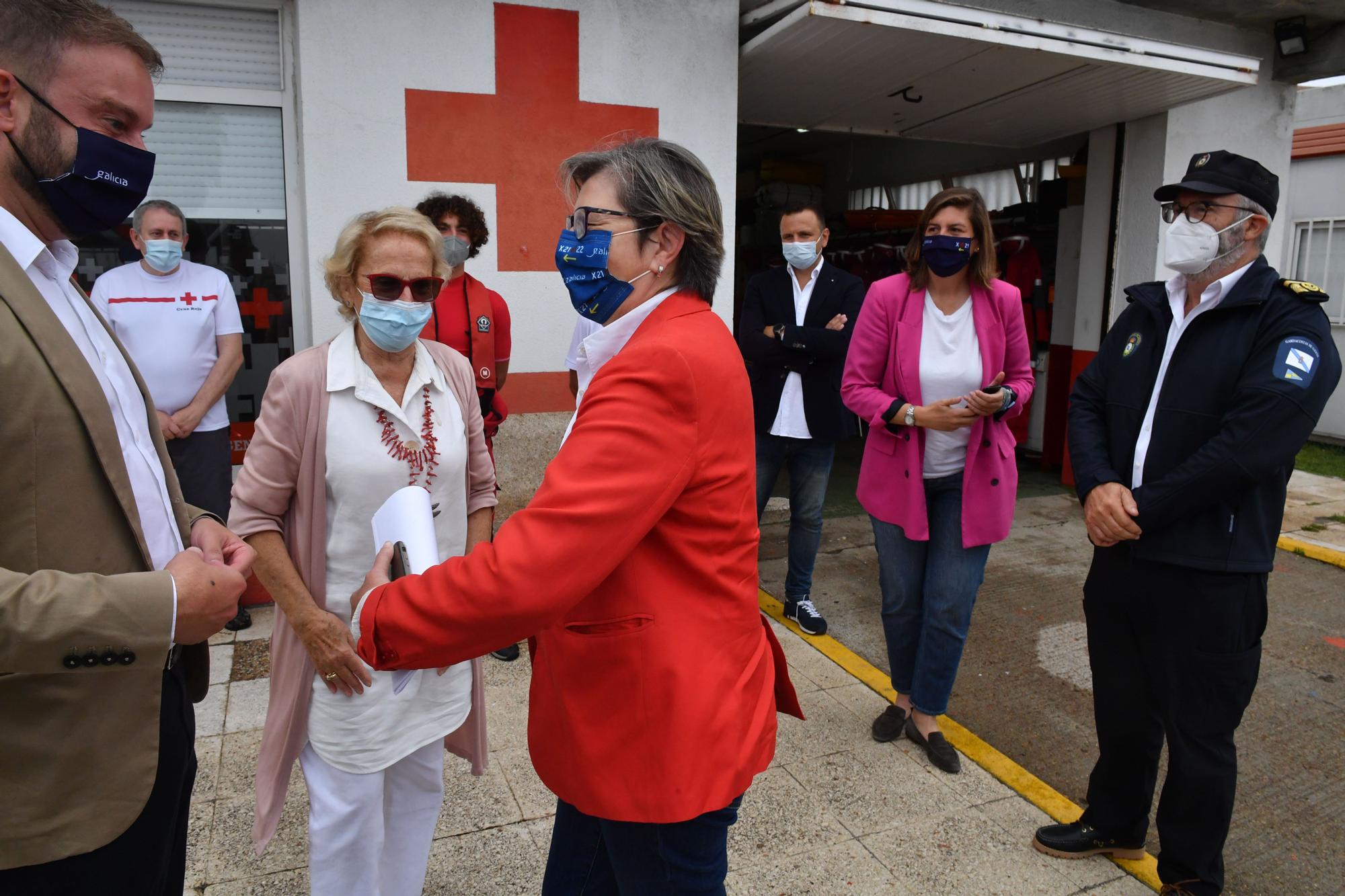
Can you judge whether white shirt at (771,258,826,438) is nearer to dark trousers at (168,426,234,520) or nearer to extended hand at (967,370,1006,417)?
extended hand at (967,370,1006,417)

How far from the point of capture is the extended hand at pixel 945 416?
10.6 feet

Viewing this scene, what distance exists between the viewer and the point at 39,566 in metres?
1.28

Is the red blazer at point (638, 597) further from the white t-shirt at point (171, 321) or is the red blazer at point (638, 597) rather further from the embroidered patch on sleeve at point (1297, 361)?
the white t-shirt at point (171, 321)

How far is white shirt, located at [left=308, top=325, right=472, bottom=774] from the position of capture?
2127 mm

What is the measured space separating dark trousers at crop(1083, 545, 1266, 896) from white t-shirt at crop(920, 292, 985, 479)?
74 cm

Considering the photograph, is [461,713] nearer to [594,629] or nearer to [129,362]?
[594,629]

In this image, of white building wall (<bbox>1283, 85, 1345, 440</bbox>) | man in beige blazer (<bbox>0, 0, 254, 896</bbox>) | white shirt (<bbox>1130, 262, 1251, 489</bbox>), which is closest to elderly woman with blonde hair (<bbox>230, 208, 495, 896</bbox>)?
man in beige blazer (<bbox>0, 0, 254, 896</bbox>)

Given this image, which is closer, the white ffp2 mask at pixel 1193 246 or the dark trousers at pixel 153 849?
the dark trousers at pixel 153 849

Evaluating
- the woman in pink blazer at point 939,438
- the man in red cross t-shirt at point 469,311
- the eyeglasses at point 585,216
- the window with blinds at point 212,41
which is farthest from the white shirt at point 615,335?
the window with blinds at point 212,41

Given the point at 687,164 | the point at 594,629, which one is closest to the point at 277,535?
the point at 594,629

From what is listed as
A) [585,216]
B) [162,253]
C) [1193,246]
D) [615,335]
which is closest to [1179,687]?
[1193,246]

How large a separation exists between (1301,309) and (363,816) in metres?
2.84

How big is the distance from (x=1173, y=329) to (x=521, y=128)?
142 inches

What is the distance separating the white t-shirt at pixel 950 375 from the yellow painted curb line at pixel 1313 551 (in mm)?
4175
